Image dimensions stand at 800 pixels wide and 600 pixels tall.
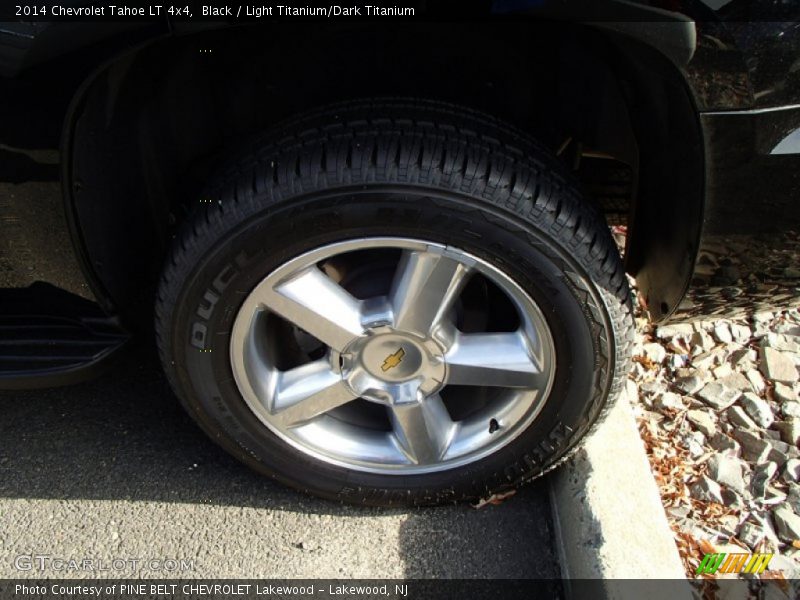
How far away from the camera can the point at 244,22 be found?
1600mm

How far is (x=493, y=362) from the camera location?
6.61ft

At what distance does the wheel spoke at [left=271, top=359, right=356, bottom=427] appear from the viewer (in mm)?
2086

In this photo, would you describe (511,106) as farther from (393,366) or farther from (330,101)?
(393,366)

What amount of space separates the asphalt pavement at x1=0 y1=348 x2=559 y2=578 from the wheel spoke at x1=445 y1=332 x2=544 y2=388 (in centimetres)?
48

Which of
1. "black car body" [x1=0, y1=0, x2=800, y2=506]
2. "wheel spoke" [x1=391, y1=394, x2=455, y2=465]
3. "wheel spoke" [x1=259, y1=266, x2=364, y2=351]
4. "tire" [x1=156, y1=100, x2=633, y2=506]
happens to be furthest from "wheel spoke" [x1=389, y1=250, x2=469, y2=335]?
"black car body" [x1=0, y1=0, x2=800, y2=506]

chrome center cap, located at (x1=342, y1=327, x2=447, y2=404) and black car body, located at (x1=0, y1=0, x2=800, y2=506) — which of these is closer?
black car body, located at (x1=0, y1=0, x2=800, y2=506)

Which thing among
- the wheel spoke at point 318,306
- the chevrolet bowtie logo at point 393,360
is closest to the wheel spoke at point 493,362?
the chevrolet bowtie logo at point 393,360

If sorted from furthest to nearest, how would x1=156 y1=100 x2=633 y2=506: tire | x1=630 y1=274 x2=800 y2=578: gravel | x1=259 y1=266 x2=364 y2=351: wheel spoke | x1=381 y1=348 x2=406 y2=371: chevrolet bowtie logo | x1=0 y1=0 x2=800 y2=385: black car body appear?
x1=630 y1=274 x2=800 y2=578: gravel
x1=381 y1=348 x2=406 y2=371: chevrolet bowtie logo
x1=259 y1=266 x2=364 y2=351: wheel spoke
x1=156 y1=100 x2=633 y2=506: tire
x1=0 y1=0 x2=800 y2=385: black car body

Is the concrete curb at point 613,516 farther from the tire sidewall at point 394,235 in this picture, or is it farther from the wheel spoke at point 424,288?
the wheel spoke at point 424,288

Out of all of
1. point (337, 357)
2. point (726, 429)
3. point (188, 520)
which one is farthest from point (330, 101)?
point (726, 429)

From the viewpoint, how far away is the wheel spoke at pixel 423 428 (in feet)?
6.94

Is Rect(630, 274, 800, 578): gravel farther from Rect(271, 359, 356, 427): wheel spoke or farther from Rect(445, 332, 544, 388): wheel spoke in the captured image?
Rect(271, 359, 356, 427): wheel spoke

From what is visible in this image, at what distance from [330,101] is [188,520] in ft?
4.11

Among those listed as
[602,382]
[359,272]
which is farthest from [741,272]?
[359,272]
